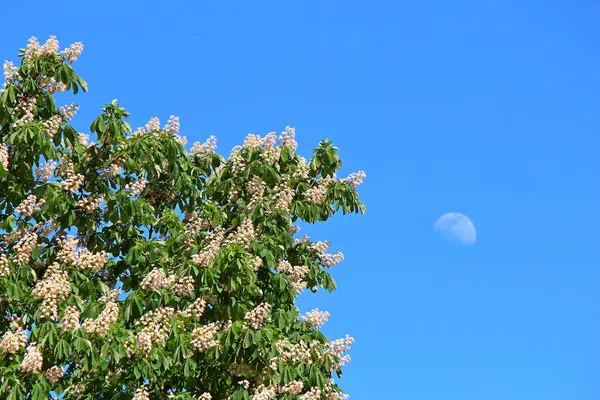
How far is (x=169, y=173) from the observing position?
12.7m

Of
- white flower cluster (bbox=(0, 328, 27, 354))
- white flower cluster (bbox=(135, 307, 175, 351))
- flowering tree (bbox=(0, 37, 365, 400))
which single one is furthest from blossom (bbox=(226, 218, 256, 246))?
white flower cluster (bbox=(0, 328, 27, 354))

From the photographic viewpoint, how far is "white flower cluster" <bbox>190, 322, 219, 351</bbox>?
10.2 m

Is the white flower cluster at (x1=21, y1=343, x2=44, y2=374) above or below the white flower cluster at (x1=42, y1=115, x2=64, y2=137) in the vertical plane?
below

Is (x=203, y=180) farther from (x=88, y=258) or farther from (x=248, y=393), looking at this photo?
(x=248, y=393)

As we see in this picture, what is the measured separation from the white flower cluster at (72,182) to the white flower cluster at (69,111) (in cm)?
89

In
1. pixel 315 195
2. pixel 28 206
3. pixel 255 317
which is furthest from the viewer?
pixel 315 195

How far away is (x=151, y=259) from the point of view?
37.2 ft

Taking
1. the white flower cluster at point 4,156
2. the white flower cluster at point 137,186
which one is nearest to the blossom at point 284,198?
the white flower cluster at point 137,186

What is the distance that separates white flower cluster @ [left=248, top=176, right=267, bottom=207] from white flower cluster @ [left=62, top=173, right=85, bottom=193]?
232cm

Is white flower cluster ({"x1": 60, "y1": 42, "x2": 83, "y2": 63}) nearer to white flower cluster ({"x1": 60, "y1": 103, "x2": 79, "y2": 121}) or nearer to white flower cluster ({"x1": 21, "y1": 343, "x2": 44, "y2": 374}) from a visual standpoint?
white flower cluster ({"x1": 60, "y1": 103, "x2": 79, "y2": 121})

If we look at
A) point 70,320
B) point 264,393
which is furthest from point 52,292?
point 264,393

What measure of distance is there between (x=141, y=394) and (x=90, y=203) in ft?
9.10

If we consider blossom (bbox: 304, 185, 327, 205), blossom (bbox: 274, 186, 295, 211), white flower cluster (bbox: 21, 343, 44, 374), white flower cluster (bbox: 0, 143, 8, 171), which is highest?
blossom (bbox: 304, 185, 327, 205)

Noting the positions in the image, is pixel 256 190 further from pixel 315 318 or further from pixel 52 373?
pixel 52 373
